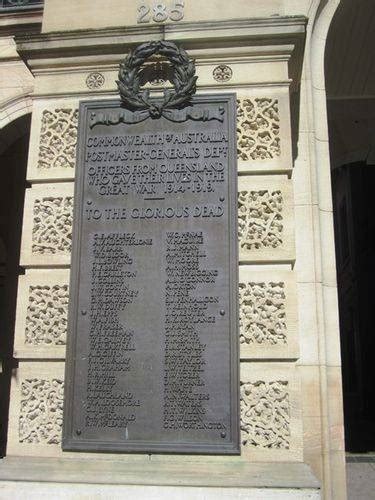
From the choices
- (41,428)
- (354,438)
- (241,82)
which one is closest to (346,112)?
(241,82)

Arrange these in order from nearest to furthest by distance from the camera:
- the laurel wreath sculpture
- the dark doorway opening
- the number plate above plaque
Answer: the number plate above plaque < the laurel wreath sculpture < the dark doorway opening

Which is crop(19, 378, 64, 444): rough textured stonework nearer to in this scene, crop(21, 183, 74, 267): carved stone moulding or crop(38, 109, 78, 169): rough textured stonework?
crop(21, 183, 74, 267): carved stone moulding

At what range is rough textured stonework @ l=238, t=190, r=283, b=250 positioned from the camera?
5344 millimetres

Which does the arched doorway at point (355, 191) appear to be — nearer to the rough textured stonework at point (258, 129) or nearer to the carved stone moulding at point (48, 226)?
the rough textured stonework at point (258, 129)

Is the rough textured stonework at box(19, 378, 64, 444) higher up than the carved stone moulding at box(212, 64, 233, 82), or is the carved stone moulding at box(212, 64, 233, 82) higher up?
the carved stone moulding at box(212, 64, 233, 82)

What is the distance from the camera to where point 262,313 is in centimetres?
518

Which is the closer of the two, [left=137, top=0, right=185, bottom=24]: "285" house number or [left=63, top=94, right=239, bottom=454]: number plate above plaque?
[left=63, top=94, right=239, bottom=454]: number plate above plaque

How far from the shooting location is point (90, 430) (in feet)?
16.7

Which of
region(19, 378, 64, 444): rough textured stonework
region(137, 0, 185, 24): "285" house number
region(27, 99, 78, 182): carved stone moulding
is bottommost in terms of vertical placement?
region(19, 378, 64, 444): rough textured stonework

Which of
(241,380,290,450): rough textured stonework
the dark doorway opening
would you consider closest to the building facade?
(241,380,290,450): rough textured stonework

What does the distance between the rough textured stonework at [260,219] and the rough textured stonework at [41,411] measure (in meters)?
2.21

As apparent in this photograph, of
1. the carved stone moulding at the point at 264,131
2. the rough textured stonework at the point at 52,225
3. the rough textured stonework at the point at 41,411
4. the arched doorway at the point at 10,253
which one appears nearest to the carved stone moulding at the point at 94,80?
the rough textured stonework at the point at 52,225

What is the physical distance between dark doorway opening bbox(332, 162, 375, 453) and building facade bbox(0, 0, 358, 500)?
1940 centimetres

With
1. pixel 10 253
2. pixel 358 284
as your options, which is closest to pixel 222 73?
pixel 10 253
